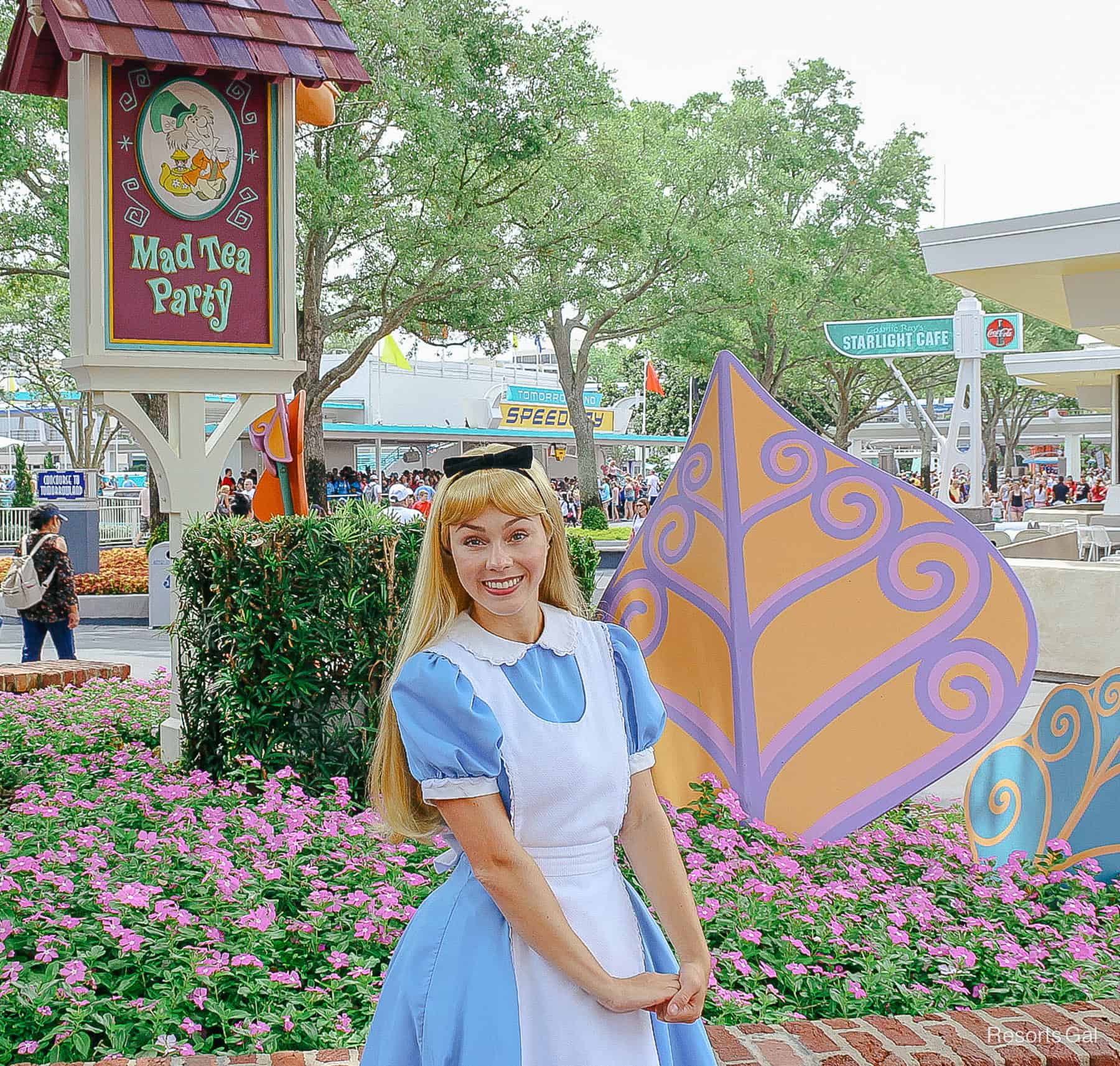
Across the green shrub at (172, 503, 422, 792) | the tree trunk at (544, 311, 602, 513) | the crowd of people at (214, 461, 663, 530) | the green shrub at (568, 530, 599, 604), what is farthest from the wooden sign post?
the tree trunk at (544, 311, 602, 513)

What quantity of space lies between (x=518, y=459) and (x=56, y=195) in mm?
16909

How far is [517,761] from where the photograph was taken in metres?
1.81

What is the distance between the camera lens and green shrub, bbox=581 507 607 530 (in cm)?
2581

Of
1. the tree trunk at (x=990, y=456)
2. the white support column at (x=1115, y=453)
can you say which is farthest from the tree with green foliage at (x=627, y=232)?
the tree trunk at (x=990, y=456)

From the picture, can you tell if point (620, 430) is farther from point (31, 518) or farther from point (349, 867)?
point (349, 867)

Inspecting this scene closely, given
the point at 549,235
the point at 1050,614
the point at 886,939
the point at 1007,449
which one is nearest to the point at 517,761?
the point at 886,939

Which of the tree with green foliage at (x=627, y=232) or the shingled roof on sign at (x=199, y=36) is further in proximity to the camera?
the tree with green foliage at (x=627, y=232)

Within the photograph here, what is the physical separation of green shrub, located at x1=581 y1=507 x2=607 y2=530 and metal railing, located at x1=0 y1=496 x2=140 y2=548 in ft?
29.6

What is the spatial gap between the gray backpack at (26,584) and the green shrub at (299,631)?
4.85m

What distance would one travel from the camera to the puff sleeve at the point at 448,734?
1770 mm

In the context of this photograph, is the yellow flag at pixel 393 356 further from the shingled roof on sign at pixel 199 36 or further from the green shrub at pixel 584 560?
the green shrub at pixel 584 560

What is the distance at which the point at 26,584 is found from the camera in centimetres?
916

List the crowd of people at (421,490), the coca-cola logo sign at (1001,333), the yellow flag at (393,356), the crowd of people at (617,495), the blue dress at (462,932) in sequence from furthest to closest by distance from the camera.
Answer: the yellow flag at (393,356)
the crowd of people at (617,495)
the coca-cola logo sign at (1001,333)
the crowd of people at (421,490)
the blue dress at (462,932)

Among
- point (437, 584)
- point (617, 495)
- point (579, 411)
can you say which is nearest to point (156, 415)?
point (579, 411)
